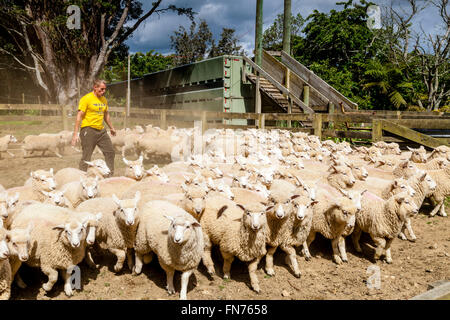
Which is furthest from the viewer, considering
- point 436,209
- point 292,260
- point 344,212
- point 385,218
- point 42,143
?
point 42,143

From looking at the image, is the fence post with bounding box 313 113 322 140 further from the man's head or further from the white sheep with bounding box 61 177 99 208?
the white sheep with bounding box 61 177 99 208

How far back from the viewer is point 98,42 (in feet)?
66.6

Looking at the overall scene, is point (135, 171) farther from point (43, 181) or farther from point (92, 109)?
point (92, 109)

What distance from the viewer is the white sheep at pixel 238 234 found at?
4.05 meters

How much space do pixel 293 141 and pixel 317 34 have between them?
24.2m

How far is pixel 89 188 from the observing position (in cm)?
501

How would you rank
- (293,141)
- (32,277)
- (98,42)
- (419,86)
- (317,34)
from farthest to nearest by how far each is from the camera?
1. (317,34)
2. (419,86)
3. (98,42)
4. (293,141)
5. (32,277)

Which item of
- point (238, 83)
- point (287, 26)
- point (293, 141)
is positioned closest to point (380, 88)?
point (287, 26)

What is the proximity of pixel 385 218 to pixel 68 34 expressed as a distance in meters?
18.7

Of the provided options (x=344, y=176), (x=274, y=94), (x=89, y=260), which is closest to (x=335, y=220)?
(x=344, y=176)

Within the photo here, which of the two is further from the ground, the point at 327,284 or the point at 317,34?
→ the point at 317,34

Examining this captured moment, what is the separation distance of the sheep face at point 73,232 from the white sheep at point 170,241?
64cm

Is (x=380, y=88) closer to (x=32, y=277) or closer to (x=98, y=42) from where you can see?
(x=98, y=42)

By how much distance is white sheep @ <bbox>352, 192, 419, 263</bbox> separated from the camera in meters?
4.80
